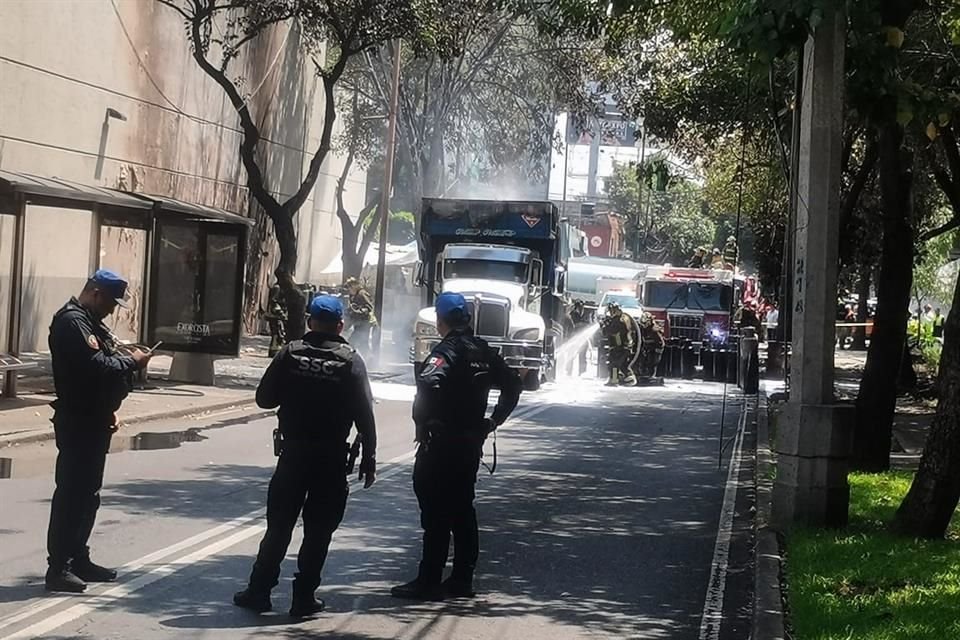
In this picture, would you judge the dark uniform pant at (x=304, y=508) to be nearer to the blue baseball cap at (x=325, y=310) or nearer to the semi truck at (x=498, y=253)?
the blue baseball cap at (x=325, y=310)

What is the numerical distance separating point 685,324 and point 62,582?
29.2 metres

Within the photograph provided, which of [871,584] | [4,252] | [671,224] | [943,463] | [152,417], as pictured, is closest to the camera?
[871,584]

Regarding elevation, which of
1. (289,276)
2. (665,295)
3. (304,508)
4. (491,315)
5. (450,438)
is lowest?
(304,508)

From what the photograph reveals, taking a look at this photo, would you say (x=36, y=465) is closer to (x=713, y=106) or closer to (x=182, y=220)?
(x=182, y=220)

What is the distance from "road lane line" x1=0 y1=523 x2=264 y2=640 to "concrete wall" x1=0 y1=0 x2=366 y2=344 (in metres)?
15.0

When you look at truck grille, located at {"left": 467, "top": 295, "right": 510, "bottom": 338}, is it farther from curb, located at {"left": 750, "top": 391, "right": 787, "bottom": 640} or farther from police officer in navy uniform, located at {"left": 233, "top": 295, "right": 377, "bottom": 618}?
police officer in navy uniform, located at {"left": 233, "top": 295, "right": 377, "bottom": 618}

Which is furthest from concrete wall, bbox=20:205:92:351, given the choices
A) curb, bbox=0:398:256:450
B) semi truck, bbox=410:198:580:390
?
semi truck, bbox=410:198:580:390

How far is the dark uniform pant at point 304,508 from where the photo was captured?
26.9 feet

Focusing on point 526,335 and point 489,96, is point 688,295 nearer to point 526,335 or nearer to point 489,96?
point 489,96

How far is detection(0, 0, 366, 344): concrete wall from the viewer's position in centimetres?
2494

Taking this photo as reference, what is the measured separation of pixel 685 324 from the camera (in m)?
36.7

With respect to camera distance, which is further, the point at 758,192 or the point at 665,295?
the point at 758,192

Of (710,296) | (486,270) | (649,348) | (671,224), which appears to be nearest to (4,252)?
(486,270)

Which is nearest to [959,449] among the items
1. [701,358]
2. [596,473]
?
[596,473]
